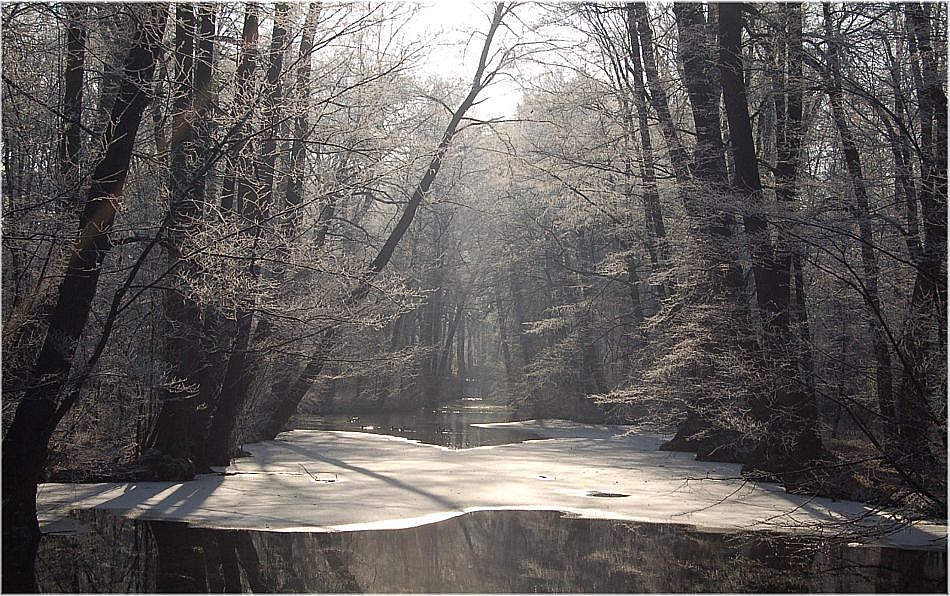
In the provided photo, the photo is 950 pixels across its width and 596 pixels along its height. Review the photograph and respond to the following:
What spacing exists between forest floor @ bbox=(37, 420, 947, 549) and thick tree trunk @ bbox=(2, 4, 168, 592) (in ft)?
2.64

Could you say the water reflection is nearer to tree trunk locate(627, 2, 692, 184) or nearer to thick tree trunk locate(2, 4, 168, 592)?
thick tree trunk locate(2, 4, 168, 592)

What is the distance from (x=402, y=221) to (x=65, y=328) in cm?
927

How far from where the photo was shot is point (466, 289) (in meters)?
Answer: 38.2

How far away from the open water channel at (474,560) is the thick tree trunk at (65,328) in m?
0.38

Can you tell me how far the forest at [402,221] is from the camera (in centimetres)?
Answer: 736

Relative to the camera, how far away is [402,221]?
53.0 ft

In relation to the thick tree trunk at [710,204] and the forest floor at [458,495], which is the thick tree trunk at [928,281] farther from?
the thick tree trunk at [710,204]

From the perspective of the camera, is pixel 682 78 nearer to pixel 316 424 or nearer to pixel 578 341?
pixel 578 341

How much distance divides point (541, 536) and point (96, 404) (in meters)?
5.47

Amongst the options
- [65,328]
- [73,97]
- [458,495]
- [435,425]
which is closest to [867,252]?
[458,495]

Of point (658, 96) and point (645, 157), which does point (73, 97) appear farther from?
point (658, 96)

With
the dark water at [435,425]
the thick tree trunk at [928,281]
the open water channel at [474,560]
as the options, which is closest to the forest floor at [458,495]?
the open water channel at [474,560]

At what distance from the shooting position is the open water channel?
6.50 m

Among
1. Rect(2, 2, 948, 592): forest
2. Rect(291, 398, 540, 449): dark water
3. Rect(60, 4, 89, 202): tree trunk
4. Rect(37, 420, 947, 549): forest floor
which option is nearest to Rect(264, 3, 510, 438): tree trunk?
Rect(2, 2, 948, 592): forest
